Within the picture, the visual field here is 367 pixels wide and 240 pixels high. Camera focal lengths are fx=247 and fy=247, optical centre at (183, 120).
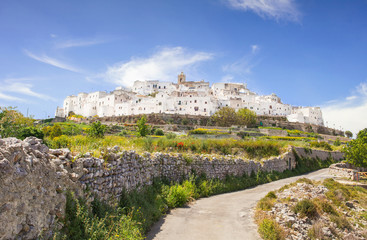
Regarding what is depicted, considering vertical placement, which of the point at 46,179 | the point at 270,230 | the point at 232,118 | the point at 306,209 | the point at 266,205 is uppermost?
the point at 232,118

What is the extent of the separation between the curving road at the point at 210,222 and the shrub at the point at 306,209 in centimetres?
185

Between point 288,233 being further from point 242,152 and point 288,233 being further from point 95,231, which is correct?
point 242,152

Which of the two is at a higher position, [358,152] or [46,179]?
[358,152]

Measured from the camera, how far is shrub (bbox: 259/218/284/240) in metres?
7.85

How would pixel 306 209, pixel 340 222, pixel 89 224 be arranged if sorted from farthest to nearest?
pixel 340 222 → pixel 306 209 → pixel 89 224

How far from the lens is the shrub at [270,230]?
7848mm

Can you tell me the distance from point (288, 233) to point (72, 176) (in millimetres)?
7285

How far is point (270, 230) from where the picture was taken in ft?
26.4

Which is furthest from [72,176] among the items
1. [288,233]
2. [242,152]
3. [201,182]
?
[242,152]

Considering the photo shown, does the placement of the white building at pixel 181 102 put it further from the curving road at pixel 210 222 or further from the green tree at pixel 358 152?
the curving road at pixel 210 222

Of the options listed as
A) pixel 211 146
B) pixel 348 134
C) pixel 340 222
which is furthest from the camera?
pixel 348 134

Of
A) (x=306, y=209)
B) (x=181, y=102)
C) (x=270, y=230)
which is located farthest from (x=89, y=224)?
(x=181, y=102)

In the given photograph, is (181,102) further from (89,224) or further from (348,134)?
(89,224)

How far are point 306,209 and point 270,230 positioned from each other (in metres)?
2.80
